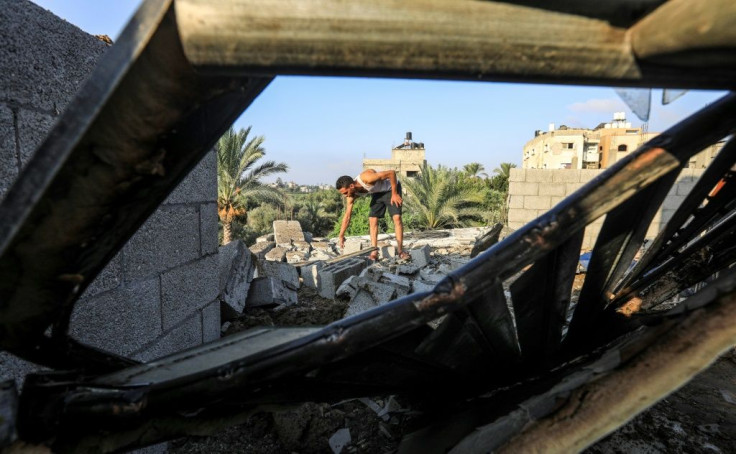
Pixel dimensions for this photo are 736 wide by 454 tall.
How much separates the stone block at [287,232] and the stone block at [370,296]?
11.8m

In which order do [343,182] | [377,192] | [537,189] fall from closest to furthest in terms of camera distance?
[343,182] < [377,192] < [537,189]

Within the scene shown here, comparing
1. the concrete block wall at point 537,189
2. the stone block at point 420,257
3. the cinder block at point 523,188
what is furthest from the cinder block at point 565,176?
the stone block at point 420,257

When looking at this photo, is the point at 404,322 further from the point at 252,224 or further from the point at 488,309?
the point at 252,224

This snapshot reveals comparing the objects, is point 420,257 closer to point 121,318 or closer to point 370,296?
point 370,296

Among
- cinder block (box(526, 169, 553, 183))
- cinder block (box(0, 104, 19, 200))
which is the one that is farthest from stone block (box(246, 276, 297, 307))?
cinder block (box(526, 169, 553, 183))

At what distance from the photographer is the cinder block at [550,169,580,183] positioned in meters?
8.69

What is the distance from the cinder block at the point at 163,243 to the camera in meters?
2.22

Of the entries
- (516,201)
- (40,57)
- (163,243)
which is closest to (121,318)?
(163,243)

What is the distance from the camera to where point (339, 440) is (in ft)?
7.54

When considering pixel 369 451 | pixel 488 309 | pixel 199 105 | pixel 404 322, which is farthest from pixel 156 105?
pixel 369 451

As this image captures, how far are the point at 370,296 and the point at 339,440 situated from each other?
1.67 metres

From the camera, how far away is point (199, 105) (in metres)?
0.72

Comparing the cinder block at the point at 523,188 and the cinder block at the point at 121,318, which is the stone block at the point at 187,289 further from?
the cinder block at the point at 523,188

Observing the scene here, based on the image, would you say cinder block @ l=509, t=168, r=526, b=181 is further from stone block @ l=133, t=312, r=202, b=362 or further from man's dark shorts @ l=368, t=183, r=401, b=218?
stone block @ l=133, t=312, r=202, b=362
